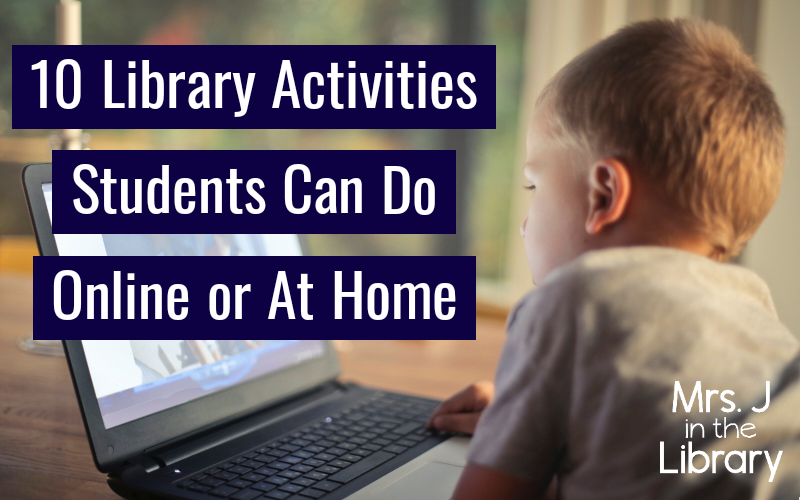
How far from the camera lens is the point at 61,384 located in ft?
3.54

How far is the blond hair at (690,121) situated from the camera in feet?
2.06

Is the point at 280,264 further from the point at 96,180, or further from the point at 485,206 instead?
the point at 485,206

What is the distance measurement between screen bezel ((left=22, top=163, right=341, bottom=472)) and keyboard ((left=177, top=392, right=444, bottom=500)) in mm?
83

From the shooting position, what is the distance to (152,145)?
3.98m

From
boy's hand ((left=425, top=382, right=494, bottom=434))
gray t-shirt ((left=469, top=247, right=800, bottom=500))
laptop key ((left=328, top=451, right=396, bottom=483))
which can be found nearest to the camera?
gray t-shirt ((left=469, top=247, right=800, bottom=500))

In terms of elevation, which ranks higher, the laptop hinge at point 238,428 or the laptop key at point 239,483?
the laptop hinge at point 238,428

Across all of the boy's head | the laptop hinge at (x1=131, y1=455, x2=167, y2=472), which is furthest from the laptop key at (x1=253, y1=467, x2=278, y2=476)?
the boy's head

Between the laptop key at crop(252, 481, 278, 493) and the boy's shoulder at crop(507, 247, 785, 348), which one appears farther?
the laptop key at crop(252, 481, 278, 493)

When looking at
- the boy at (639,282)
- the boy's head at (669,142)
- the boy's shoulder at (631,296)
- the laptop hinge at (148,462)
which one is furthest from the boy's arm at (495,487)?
the laptop hinge at (148,462)

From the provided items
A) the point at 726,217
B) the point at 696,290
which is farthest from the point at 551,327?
the point at 726,217

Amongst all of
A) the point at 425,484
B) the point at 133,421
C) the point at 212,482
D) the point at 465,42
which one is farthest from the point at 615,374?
the point at 465,42

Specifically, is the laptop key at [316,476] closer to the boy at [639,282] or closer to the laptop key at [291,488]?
the laptop key at [291,488]

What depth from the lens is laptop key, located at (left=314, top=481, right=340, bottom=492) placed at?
71cm

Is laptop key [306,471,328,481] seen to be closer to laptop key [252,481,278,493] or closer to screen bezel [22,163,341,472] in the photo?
laptop key [252,481,278,493]
